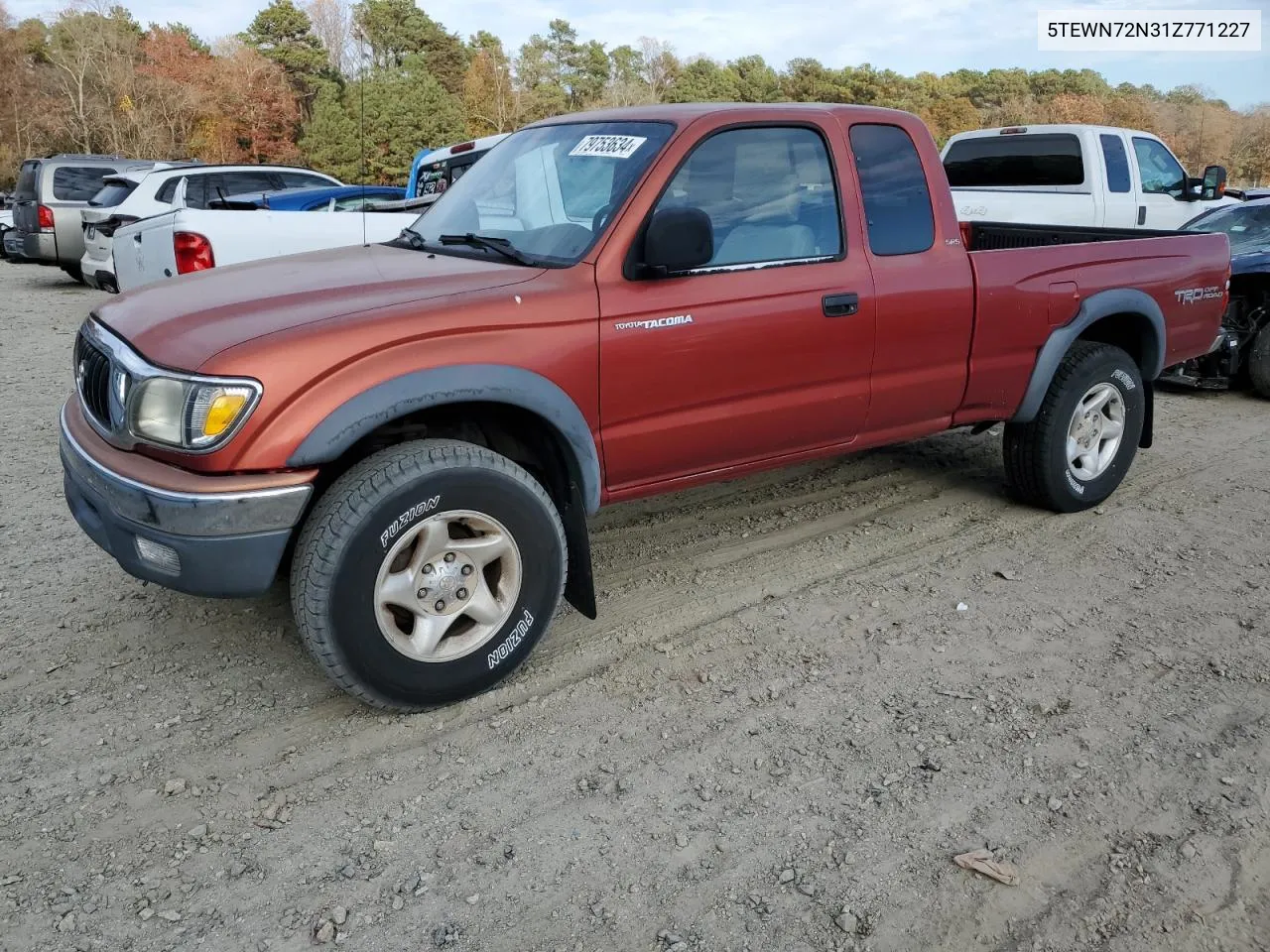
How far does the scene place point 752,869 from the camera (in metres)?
2.55

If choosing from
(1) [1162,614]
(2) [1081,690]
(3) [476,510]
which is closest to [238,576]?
(3) [476,510]

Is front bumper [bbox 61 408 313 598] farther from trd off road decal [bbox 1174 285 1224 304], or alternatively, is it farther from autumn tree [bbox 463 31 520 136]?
autumn tree [bbox 463 31 520 136]

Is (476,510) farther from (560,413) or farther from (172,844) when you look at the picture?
(172,844)

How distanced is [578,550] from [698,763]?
34.4 inches

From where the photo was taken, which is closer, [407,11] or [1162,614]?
[1162,614]

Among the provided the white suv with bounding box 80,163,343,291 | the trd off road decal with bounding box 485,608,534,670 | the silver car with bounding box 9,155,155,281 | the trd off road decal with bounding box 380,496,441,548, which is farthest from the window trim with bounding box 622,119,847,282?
the silver car with bounding box 9,155,155,281

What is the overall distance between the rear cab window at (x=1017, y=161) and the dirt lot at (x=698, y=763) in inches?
267

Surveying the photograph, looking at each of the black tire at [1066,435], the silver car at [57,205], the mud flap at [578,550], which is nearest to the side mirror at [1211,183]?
the black tire at [1066,435]

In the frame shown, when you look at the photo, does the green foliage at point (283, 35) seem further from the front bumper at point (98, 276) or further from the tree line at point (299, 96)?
the front bumper at point (98, 276)

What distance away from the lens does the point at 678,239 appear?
129 inches

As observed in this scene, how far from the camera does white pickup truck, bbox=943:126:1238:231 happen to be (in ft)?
A: 33.0

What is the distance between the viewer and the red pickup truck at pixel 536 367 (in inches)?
113

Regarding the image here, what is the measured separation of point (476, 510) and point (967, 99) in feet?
166

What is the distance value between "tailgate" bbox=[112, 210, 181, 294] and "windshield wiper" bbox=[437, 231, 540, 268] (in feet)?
13.5
